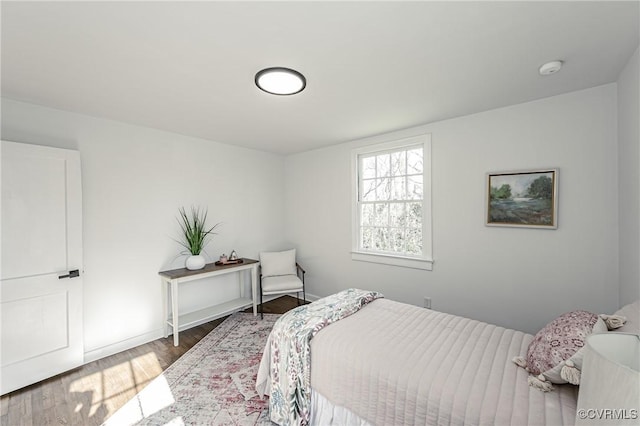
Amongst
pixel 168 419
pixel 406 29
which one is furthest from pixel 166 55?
pixel 168 419

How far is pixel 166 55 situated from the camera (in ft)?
5.76

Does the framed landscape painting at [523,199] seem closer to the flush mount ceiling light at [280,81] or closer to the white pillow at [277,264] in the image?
the flush mount ceiling light at [280,81]

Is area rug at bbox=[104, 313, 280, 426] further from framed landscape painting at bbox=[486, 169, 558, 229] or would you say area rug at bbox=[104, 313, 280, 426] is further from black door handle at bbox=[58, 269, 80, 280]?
framed landscape painting at bbox=[486, 169, 558, 229]

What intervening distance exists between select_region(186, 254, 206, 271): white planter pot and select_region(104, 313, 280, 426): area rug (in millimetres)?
871

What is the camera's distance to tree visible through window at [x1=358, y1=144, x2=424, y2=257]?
342 centimetres

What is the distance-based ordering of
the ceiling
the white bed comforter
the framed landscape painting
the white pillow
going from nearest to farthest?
the white bed comforter → the ceiling → the framed landscape painting → the white pillow

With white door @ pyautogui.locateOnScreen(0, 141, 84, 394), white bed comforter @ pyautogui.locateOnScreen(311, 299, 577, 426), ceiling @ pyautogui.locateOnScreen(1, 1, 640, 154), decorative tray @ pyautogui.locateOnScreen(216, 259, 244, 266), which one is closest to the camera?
white bed comforter @ pyautogui.locateOnScreen(311, 299, 577, 426)

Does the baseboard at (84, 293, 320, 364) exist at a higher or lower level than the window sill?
lower

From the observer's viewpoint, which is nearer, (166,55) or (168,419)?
(166,55)

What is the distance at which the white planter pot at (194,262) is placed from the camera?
3336 millimetres

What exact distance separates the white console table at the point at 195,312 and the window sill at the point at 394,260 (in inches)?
58.8

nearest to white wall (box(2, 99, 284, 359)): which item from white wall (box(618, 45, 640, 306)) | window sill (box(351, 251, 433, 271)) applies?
window sill (box(351, 251, 433, 271))

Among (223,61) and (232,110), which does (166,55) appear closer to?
(223,61)

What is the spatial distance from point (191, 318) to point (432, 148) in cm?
365
